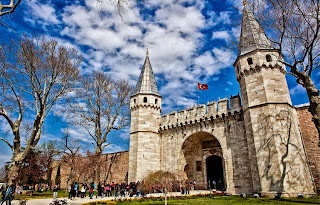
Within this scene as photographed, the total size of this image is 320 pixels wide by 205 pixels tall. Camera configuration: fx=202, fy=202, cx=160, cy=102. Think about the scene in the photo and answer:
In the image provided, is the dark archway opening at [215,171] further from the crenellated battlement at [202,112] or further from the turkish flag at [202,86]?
the turkish flag at [202,86]

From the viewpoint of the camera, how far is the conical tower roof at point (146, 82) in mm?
21531

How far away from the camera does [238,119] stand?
15234 mm

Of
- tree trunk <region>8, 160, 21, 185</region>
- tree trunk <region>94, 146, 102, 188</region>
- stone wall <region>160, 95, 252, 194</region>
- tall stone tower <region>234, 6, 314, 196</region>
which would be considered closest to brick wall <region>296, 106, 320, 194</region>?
tall stone tower <region>234, 6, 314, 196</region>

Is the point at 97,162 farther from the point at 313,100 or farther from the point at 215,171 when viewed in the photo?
the point at 313,100

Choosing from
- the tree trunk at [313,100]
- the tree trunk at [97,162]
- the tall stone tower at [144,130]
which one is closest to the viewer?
the tree trunk at [313,100]

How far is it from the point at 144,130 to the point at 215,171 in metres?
7.46

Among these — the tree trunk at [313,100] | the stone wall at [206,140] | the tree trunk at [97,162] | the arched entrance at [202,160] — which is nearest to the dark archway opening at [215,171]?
the arched entrance at [202,160]

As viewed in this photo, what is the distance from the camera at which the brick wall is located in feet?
40.5

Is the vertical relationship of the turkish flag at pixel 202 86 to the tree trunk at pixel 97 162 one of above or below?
above

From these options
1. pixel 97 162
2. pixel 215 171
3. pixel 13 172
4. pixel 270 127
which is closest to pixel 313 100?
pixel 270 127

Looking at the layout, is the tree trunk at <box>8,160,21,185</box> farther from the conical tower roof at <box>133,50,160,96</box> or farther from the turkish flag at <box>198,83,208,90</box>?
the turkish flag at <box>198,83,208,90</box>

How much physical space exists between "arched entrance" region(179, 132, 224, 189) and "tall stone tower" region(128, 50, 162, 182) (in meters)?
2.75

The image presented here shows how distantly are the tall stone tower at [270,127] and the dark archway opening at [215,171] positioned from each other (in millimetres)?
5383

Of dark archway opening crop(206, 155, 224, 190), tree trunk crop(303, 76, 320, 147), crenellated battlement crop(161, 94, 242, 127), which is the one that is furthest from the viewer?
dark archway opening crop(206, 155, 224, 190)
